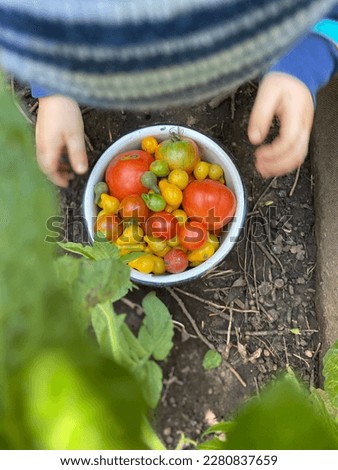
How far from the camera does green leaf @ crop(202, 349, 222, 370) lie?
41.8 inches

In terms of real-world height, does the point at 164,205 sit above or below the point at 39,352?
below

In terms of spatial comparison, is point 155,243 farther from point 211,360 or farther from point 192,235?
point 211,360

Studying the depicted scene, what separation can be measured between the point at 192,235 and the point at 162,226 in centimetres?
6

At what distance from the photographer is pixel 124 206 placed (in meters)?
1.02

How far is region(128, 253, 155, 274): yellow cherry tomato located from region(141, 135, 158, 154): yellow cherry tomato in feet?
0.72

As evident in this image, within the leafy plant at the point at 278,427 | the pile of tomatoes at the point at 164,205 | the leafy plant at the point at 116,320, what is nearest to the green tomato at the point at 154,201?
the pile of tomatoes at the point at 164,205

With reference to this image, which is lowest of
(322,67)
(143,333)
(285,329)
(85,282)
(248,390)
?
(248,390)

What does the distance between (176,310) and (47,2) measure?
0.82 metres

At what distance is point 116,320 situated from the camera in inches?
20.1

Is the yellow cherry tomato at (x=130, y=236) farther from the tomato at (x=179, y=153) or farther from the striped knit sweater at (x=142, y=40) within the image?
the striped knit sweater at (x=142, y=40)

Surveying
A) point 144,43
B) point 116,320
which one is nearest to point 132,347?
point 116,320

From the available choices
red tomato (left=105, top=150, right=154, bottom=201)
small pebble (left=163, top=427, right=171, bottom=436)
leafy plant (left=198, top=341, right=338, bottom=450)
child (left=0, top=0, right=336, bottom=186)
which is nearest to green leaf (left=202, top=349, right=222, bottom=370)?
small pebble (left=163, top=427, right=171, bottom=436)
